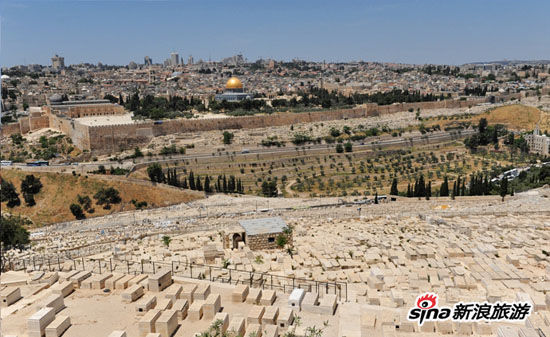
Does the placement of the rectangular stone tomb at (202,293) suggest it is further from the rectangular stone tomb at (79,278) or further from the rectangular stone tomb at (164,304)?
the rectangular stone tomb at (79,278)

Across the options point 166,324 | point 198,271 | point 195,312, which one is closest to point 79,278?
point 198,271

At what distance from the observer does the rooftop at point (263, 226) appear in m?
14.6

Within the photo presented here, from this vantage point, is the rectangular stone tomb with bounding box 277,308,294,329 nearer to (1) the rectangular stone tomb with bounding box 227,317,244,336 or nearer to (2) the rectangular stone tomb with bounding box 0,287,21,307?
(1) the rectangular stone tomb with bounding box 227,317,244,336

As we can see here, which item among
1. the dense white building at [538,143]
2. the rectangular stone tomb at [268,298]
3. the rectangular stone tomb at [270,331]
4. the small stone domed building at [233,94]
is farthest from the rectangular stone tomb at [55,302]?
the small stone domed building at [233,94]

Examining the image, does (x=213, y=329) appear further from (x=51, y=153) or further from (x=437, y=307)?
(x=51, y=153)

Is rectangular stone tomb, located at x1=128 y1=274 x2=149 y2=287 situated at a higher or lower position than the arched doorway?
higher

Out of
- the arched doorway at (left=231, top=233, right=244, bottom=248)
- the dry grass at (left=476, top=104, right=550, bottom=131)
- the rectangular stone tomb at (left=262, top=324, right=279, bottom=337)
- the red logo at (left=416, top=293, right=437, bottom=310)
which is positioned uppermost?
the dry grass at (left=476, top=104, right=550, bottom=131)

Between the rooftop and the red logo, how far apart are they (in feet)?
19.7

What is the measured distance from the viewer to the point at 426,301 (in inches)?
353

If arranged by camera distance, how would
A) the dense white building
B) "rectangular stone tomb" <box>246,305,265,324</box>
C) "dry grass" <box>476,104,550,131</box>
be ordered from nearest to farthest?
"rectangular stone tomb" <box>246,305,265,324</box> < the dense white building < "dry grass" <box>476,104,550,131</box>

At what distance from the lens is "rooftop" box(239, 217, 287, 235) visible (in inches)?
576

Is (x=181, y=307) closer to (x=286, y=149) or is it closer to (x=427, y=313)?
(x=427, y=313)

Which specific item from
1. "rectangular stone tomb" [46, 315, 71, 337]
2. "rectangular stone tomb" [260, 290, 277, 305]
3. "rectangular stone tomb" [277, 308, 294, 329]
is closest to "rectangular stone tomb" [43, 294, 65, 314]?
"rectangular stone tomb" [46, 315, 71, 337]

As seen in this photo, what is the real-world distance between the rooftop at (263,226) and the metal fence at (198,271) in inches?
116
